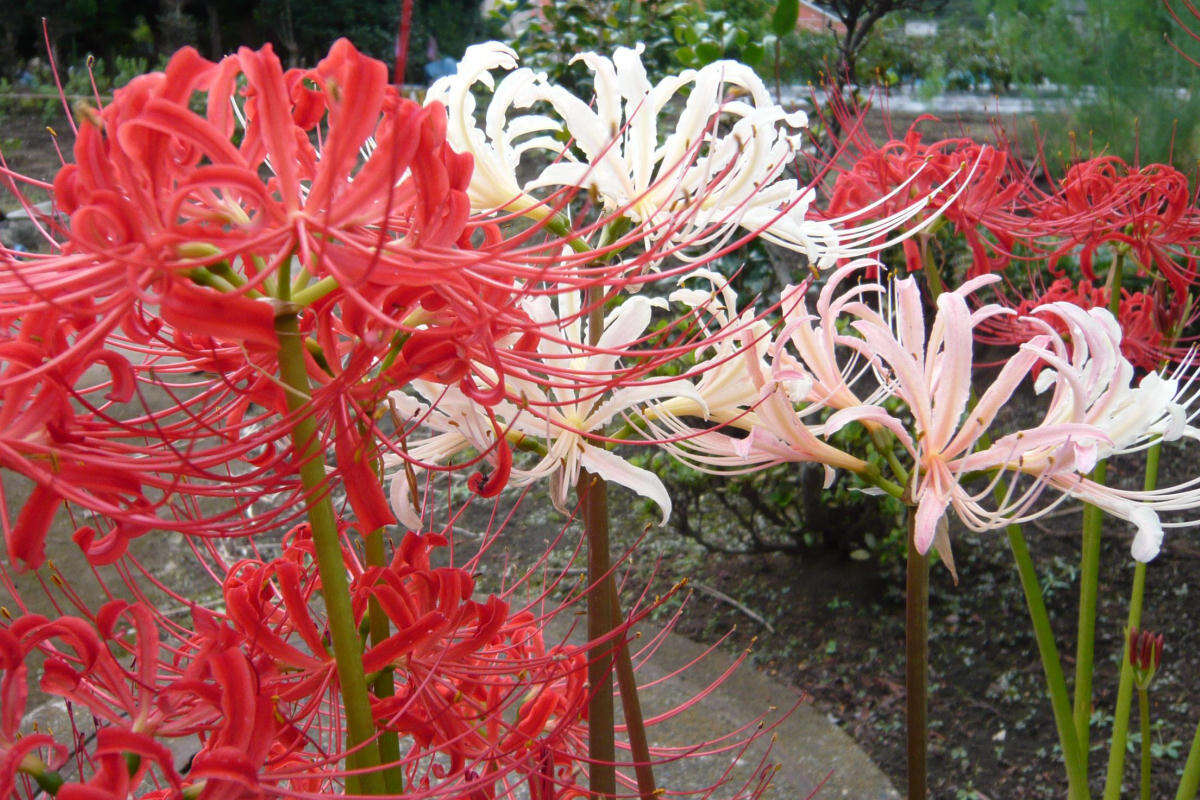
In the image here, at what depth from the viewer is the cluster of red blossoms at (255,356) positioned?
0.58 meters

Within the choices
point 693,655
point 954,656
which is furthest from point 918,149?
point 954,656

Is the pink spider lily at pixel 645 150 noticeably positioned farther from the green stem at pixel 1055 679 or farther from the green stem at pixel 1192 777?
the green stem at pixel 1192 777

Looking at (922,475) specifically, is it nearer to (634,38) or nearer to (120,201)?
(120,201)

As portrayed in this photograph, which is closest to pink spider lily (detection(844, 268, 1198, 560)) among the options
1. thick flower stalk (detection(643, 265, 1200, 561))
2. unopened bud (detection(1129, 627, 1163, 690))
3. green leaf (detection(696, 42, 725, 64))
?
thick flower stalk (detection(643, 265, 1200, 561))

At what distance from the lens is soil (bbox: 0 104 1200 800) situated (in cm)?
247

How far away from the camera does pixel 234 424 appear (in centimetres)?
79

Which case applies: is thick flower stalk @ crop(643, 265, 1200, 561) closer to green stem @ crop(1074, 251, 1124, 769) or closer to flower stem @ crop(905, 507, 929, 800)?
flower stem @ crop(905, 507, 929, 800)

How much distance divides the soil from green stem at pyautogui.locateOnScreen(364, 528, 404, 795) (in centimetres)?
188

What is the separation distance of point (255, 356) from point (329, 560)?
15 cm

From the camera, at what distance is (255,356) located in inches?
28.2

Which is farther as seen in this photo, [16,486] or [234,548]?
[16,486]

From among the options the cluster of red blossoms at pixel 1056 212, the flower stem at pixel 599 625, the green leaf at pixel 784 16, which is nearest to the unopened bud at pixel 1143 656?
the cluster of red blossoms at pixel 1056 212

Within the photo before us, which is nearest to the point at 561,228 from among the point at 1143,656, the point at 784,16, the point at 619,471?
the point at 619,471

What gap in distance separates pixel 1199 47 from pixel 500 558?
8.95 ft
